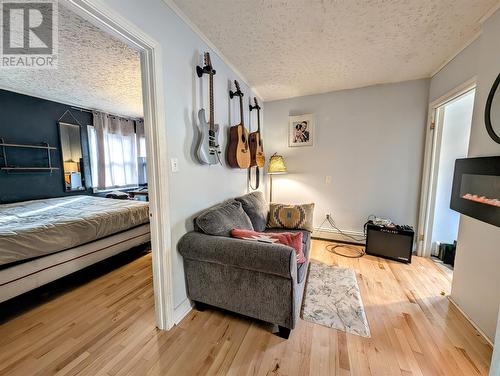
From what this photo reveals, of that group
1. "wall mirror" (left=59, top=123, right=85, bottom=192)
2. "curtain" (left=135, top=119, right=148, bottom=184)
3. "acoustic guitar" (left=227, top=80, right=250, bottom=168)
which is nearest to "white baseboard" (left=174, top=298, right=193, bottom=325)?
"acoustic guitar" (left=227, top=80, right=250, bottom=168)

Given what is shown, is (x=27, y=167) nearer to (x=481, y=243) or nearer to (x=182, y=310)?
(x=182, y=310)

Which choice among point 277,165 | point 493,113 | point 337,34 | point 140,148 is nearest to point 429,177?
point 493,113

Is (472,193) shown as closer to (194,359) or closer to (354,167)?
(354,167)

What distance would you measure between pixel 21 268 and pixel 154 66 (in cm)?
199

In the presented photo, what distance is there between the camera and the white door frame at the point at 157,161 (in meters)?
1.25

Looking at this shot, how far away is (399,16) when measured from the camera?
4.95 ft

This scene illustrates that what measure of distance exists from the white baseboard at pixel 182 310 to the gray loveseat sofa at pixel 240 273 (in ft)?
0.20

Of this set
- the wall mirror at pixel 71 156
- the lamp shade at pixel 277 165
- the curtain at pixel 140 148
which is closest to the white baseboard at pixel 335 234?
the lamp shade at pixel 277 165

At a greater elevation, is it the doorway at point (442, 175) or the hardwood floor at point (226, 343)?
the doorway at point (442, 175)

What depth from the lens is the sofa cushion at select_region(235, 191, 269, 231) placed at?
89.7 inches

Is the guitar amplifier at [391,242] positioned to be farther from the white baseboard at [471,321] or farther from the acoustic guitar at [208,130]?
the acoustic guitar at [208,130]

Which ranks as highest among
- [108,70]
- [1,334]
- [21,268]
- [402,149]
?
[108,70]

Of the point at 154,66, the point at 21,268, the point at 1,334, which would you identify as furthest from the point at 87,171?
the point at 154,66

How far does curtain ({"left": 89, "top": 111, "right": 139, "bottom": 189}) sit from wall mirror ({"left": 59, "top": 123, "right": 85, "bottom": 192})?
217mm
